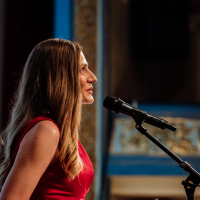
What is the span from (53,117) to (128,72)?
8.37ft

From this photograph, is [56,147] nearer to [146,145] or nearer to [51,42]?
[51,42]

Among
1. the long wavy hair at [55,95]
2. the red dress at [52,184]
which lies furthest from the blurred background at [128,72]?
the red dress at [52,184]

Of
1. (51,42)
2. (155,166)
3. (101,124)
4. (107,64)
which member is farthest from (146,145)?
(51,42)

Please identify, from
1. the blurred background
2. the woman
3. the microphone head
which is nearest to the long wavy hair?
the woman

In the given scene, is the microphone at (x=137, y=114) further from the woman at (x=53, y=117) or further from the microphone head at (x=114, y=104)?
the woman at (x=53, y=117)

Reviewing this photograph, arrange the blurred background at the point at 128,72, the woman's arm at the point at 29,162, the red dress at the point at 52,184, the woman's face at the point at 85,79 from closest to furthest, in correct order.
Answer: the woman's arm at the point at 29,162 < the red dress at the point at 52,184 < the woman's face at the point at 85,79 < the blurred background at the point at 128,72

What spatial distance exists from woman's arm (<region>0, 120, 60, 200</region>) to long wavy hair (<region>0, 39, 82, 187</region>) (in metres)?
0.07

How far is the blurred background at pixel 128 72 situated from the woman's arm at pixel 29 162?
717 millimetres

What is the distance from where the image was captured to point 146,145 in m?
2.53

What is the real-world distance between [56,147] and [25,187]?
0.14m

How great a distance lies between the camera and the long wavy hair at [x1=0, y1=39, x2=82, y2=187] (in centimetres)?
94

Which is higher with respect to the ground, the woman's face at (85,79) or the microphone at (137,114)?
the woman's face at (85,79)

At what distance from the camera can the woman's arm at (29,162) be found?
811mm

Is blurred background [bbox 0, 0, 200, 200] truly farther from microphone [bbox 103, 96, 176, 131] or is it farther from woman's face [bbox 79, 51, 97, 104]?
microphone [bbox 103, 96, 176, 131]
